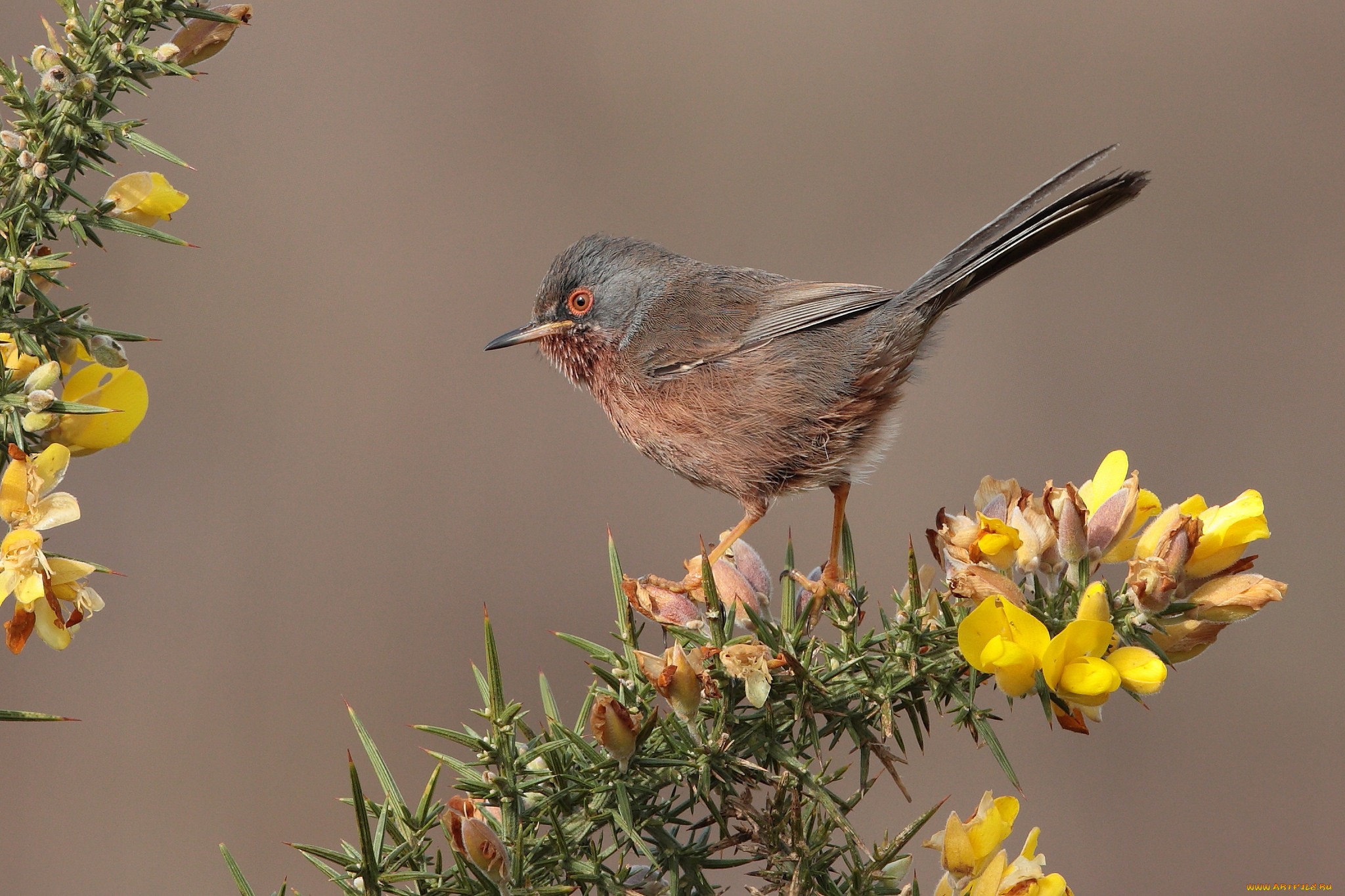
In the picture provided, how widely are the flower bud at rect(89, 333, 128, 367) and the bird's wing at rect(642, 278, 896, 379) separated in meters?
2.30

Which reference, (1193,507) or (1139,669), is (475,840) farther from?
(1193,507)

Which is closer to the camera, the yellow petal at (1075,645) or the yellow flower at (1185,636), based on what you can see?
the yellow petal at (1075,645)

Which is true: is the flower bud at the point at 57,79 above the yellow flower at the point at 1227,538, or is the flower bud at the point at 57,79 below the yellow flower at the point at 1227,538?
above

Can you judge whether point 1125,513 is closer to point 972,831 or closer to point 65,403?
point 972,831

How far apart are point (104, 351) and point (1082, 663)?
5.12 feet

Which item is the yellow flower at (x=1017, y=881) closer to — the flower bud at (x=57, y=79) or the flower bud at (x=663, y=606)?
the flower bud at (x=663, y=606)

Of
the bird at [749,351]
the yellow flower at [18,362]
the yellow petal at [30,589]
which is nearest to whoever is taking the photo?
the yellow petal at [30,589]

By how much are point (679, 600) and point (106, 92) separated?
1320 mm

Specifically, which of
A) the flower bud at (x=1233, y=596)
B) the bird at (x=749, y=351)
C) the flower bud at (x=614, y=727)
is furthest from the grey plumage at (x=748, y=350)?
the flower bud at (x=614, y=727)

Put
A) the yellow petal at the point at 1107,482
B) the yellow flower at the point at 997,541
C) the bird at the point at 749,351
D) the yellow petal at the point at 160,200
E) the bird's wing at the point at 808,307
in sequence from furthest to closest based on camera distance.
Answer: the bird's wing at the point at 808,307
the bird at the point at 749,351
the yellow petal at the point at 1107,482
the yellow flower at the point at 997,541
the yellow petal at the point at 160,200

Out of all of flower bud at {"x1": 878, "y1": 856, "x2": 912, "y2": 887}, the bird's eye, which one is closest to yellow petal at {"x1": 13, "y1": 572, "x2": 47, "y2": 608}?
flower bud at {"x1": 878, "y1": 856, "x2": 912, "y2": 887}

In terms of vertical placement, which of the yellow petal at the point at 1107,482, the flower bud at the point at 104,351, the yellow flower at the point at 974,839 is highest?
the flower bud at the point at 104,351

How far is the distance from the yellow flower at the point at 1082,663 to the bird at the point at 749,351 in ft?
5.17

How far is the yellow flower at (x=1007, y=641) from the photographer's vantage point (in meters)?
1.58
